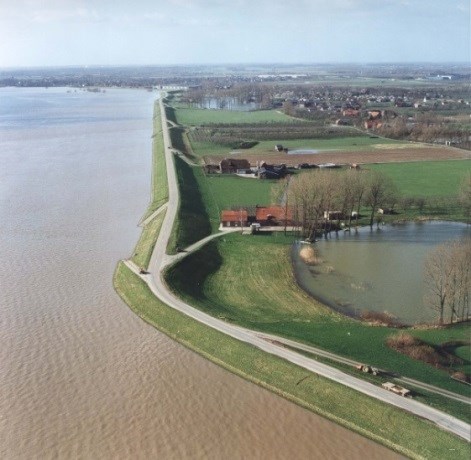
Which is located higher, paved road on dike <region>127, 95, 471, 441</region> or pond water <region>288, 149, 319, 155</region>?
pond water <region>288, 149, 319, 155</region>

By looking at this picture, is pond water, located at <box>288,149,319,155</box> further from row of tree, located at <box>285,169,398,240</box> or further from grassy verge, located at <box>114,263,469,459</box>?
grassy verge, located at <box>114,263,469,459</box>

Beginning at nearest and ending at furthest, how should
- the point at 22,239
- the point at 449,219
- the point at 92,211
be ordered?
the point at 22,239, the point at 449,219, the point at 92,211

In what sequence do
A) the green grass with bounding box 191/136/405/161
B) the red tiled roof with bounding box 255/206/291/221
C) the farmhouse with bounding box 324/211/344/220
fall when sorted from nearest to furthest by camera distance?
the red tiled roof with bounding box 255/206/291/221 → the farmhouse with bounding box 324/211/344/220 → the green grass with bounding box 191/136/405/161

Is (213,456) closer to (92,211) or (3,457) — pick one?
(3,457)

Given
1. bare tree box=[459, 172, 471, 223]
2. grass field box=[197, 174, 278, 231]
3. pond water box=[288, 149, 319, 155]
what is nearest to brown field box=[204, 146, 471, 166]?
pond water box=[288, 149, 319, 155]

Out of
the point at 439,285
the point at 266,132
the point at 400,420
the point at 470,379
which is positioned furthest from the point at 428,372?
the point at 266,132

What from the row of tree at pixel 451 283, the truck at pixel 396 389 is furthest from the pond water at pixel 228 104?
the truck at pixel 396 389

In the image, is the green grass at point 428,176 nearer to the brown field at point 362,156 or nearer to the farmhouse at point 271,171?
the brown field at point 362,156
